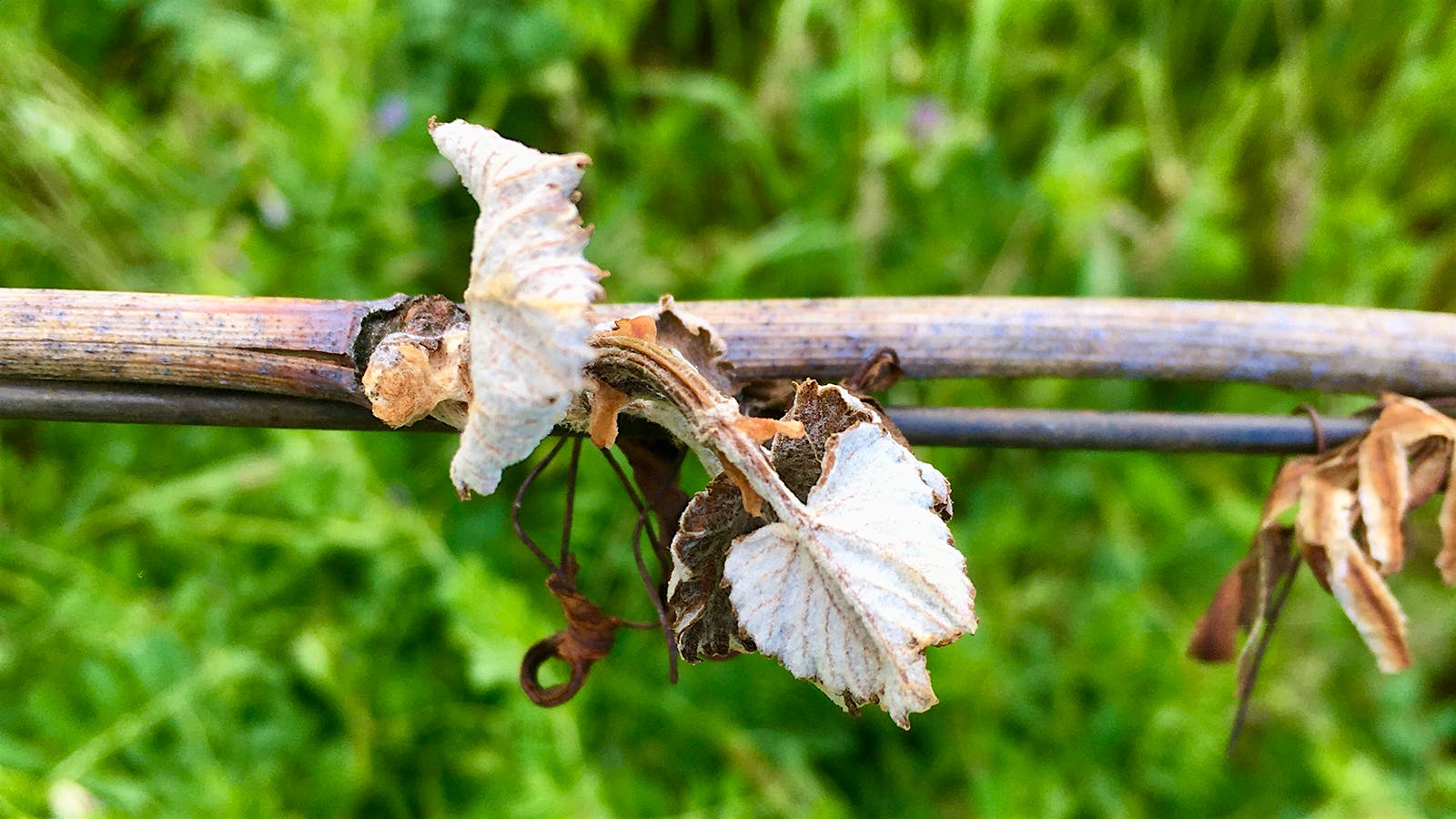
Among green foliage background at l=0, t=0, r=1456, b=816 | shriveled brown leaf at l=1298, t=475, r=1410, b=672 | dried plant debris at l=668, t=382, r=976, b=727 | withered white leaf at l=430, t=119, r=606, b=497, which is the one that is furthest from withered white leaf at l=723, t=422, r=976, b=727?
green foliage background at l=0, t=0, r=1456, b=816

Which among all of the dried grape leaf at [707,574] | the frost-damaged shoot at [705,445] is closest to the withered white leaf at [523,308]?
the frost-damaged shoot at [705,445]

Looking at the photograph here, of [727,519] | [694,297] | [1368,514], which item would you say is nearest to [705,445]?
[727,519]

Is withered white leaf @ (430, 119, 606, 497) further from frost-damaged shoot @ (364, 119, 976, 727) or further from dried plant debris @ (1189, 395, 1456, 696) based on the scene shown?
dried plant debris @ (1189, 395, 1456, 696)

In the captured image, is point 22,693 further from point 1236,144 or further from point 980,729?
point 1236,144

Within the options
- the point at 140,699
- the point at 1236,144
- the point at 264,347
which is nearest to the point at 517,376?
the point at 264,347

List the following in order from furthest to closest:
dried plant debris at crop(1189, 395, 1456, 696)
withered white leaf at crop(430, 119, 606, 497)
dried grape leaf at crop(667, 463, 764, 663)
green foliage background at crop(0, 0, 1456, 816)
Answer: green foliage background at crop(0, 0, 1456, 816), dried plant debris at crop(1189, 395, 1456, 696), dried grape leaf at crop(667, 463, 764, 663), withered white leaf at crop(430, 119, 606, 497)

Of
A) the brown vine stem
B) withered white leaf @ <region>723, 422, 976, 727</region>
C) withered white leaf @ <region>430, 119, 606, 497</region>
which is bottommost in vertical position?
withered white leaf @ <region>723, 422, 976, 727</region>
